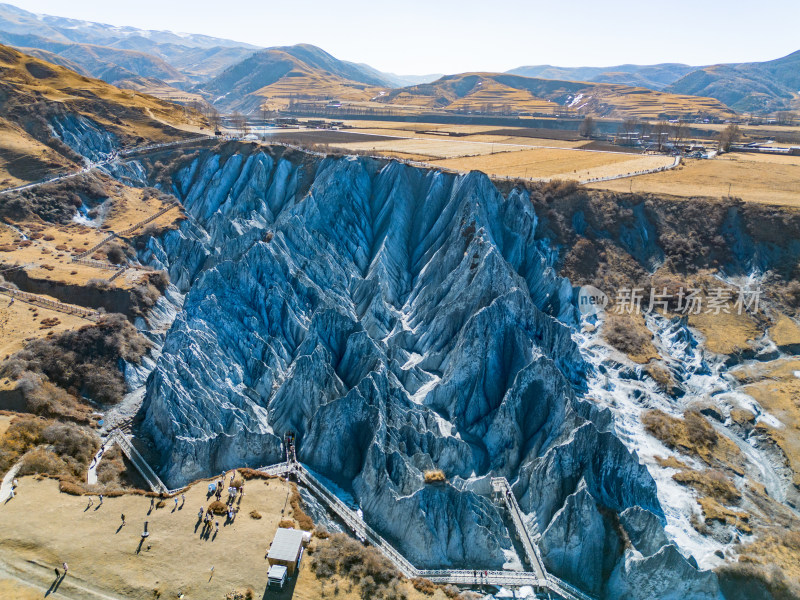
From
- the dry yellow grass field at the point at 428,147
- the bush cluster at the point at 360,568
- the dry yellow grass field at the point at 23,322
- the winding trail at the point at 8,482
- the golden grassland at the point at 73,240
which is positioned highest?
the dry yellow grass field at the point at 428,147

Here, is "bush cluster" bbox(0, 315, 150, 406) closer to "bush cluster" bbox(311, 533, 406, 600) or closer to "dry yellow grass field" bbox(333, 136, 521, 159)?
"bush cluster" bbox(311, 533, 406, 600)

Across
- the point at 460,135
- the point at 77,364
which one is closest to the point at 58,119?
the point at 77,364

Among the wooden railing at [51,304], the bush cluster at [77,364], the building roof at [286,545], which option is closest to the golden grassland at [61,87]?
the wooden railing at [51,304]

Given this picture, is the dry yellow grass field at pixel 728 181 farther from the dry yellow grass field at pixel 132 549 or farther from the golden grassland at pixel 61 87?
the golden grassland at pixel 61 87

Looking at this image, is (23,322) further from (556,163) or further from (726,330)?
(556,163)

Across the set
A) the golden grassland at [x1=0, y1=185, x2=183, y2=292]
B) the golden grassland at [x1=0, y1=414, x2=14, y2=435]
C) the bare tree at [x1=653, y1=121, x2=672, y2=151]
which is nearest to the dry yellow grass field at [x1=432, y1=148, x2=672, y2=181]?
the bare tree at [x1=653, y1=121, x2=672, y2=151]

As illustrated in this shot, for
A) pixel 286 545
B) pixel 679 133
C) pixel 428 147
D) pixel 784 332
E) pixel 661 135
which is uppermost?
pixel 679 133

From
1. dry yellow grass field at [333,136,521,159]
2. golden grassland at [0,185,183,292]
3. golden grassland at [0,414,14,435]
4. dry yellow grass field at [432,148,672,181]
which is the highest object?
dry yellow grass field at [333,136,521,159]
